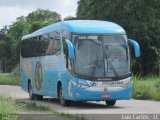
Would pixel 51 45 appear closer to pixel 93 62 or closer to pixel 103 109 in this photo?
pixel 93 62

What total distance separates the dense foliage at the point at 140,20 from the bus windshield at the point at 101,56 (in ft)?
123

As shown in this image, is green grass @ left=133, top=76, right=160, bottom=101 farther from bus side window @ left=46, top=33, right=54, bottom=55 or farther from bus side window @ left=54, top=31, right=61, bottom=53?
bus side window @ left=54, top=31, right=61, bottom=53

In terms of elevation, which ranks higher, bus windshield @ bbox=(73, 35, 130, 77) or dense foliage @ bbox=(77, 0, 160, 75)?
dense foliage @ bbox=(77, 0, 160, 75)

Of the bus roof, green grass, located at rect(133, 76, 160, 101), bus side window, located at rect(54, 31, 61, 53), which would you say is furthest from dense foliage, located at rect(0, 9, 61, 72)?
the bus roof

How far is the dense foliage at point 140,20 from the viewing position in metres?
60.5

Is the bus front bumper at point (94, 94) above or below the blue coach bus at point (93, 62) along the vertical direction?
below

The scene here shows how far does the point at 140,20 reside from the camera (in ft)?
204

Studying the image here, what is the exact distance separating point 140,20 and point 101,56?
40.9 metres

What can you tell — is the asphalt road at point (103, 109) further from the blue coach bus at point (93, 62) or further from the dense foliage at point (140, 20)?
the dense foliage at point (140, 20)

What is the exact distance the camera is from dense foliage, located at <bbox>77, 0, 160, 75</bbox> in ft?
198

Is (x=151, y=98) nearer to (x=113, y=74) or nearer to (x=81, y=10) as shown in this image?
(x=113, y=74)

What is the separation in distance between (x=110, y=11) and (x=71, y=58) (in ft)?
133

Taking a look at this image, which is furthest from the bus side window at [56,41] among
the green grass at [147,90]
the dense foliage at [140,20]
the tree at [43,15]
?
the tree at [43,15]

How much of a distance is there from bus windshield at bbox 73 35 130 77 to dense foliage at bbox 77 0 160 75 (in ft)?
123
